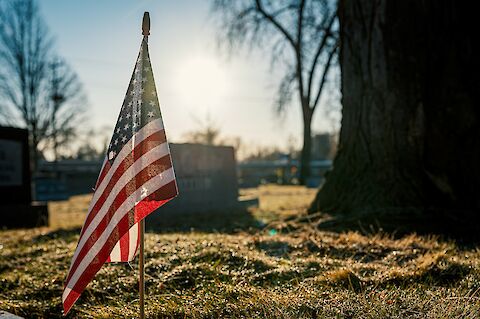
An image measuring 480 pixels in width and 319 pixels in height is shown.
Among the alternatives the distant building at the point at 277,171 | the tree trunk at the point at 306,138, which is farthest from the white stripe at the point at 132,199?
the distant building at the point at 277,171

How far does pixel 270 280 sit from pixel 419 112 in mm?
3928

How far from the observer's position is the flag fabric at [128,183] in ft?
7.90

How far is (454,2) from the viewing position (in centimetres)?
618

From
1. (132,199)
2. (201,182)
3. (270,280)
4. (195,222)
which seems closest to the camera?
(132,199)

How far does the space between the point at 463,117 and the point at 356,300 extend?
14.6 feet

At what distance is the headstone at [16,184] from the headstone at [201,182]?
2.81 meters

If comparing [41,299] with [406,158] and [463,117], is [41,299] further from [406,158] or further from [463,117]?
[463,117]

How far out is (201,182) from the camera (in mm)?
11023

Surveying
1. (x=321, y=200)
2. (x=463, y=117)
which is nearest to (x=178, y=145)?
(x=321, y=200)

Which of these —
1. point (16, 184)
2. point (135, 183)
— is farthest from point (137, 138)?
point (16, 184)

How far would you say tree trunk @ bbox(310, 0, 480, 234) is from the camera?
235 inches

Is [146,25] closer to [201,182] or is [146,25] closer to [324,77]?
[201,182]

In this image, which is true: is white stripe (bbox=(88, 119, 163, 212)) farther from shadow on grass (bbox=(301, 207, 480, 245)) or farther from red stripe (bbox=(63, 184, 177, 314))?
shadow on grass (bbox=(301, 207, 480, 245))

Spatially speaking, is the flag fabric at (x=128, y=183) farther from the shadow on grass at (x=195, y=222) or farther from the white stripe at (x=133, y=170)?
the shadow on grass at (x=195, y=222)
